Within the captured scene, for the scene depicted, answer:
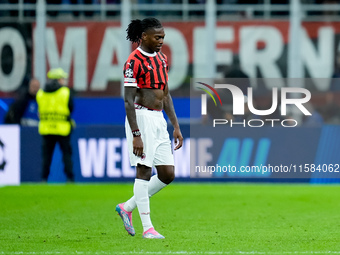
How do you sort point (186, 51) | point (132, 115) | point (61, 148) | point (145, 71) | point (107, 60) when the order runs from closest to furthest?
point (132, 115), point (145, 71), point (61, 148), point (186, 51), point (107, 60)

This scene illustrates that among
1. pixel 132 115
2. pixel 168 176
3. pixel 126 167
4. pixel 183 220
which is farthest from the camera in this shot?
pixel 126 167

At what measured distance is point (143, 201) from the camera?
823cm

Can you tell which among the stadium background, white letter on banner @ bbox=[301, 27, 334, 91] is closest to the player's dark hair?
the stadium background

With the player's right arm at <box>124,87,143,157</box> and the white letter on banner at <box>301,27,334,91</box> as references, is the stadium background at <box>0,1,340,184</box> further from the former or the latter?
the player's right arm at <box>124,87,143,157</box>

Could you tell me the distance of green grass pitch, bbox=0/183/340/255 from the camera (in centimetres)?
782

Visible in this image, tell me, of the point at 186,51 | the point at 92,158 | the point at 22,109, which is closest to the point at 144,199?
the point at 92,158

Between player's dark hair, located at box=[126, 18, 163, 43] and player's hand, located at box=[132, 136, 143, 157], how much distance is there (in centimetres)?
100

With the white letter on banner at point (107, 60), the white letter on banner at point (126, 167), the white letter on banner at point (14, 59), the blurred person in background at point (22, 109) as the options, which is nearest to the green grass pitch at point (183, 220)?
the white letter on banner at point (126, 167)

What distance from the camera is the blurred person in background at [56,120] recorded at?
15195 millimetres

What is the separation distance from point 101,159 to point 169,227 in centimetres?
621

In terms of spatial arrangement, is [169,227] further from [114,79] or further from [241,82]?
[114,79]

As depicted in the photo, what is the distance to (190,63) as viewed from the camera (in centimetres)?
2277

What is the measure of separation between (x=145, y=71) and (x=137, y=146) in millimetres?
719

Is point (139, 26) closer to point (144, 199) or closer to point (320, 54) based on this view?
point (144, 199)
